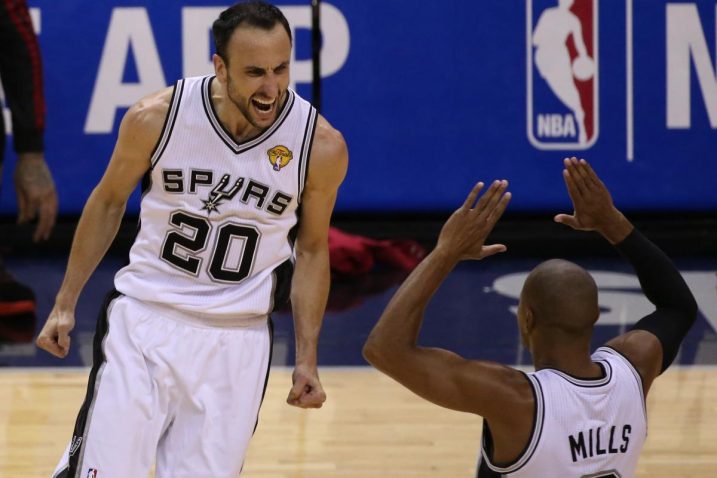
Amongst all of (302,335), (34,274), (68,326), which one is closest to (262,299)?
(302,335)

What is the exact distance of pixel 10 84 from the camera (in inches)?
320

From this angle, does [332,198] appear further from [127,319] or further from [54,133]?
[54,133]

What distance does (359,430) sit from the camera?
6.02m

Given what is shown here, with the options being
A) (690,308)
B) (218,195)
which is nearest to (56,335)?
(218,195)

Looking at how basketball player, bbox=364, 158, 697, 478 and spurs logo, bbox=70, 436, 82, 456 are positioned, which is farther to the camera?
spurs logo, bbox=70, 436, 82, 456

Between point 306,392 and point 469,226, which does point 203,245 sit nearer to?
point 306,392

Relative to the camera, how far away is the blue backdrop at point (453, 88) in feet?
30.3

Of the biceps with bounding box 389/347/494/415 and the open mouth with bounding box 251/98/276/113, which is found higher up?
the open mouth with bounding box 251/98/276/113

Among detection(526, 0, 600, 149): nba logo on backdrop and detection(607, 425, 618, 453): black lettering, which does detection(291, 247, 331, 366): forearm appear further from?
detection(526, 0, 600, 149): nba logo on backdrop

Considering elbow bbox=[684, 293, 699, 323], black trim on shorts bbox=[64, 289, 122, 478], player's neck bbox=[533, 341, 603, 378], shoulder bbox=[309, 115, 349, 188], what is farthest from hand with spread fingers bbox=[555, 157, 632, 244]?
black trim on shorts bbox=[64, 289, 122, 478]

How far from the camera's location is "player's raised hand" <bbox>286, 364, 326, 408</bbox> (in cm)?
400

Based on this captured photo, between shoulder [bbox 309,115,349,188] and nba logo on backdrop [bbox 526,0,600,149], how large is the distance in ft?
17.4

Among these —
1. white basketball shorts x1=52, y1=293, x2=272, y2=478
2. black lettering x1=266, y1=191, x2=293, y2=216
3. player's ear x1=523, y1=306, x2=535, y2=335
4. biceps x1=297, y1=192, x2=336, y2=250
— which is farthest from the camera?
biceps x1=297, y1=192, x2=336, y2=250

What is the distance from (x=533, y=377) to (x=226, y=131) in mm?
1282
